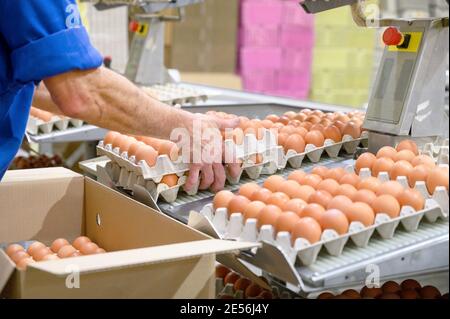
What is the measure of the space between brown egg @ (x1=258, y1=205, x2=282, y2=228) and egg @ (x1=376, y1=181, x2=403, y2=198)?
0.24 metres

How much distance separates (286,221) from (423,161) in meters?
0.48

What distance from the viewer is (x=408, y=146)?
1834mm

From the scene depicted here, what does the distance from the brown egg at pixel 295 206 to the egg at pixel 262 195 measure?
0.08 metres

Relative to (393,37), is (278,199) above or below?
below

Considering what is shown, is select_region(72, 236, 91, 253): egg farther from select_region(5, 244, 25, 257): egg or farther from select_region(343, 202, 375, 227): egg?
select_region(343, 202, 375, 227): egg

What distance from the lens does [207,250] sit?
1.36 m

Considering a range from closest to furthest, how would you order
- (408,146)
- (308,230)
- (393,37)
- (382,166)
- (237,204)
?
(308,230) → (237,204) → (382,166) → (408,146) → (393,37)

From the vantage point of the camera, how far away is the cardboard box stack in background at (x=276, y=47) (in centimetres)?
642

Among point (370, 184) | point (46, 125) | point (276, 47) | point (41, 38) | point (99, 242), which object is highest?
point (41, 38)

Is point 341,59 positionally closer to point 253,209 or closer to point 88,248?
point 88,248

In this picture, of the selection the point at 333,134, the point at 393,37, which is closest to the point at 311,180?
the point at 333,134

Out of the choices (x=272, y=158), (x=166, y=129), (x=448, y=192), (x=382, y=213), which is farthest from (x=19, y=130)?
(x=448, y=192)

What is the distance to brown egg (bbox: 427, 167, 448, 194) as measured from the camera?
1.51m
